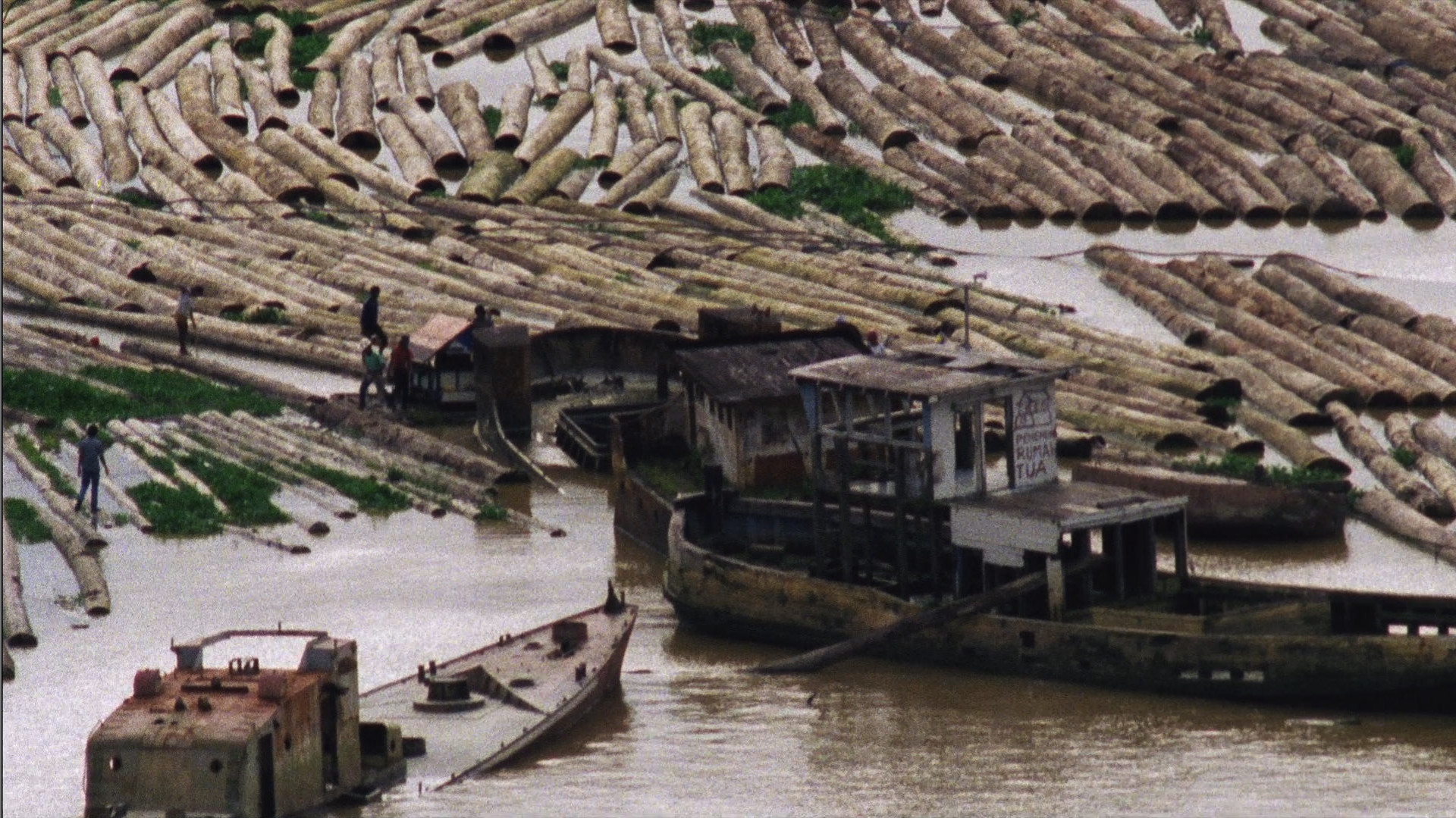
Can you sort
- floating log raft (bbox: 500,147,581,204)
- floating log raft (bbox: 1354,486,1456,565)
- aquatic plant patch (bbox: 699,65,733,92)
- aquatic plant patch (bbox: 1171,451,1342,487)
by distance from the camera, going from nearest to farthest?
1. floating log raft (bbox: 1354,486,1456,565)
2. aquatic plant patch (bbox: 1171,451,1342,487)
3. floating log raft (bbox: 500,147,581,204)
4. aquatic plant patch (bbox: 699,65,733,92)

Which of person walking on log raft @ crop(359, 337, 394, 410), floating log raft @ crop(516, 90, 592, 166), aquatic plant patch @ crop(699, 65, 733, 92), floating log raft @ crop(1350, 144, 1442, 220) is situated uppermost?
aquatic plant patch @ crop(699, 65, 733, 92)

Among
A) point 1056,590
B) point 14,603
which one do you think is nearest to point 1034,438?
point 1056,590

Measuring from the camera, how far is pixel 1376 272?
56969 millimetres

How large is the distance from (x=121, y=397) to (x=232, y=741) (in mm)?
23919

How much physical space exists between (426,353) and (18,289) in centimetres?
1393

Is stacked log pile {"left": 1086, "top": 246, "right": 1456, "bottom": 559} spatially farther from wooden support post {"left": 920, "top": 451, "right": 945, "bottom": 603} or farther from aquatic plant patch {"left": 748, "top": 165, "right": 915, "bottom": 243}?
wooden support post {"left": 920, "top": 451, "right": 945, "bottom": 603}

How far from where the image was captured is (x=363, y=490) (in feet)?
145

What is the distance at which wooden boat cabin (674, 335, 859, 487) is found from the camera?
38906mm

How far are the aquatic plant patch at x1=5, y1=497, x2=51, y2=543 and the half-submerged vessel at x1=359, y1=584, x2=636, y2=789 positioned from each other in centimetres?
848

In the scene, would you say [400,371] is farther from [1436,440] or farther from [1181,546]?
[1181,546]

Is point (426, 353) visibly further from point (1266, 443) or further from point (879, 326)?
point (1266, 443)

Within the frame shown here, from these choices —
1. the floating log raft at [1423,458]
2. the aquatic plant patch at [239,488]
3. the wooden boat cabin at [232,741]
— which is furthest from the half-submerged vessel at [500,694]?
the floating log raft at [1423,458]

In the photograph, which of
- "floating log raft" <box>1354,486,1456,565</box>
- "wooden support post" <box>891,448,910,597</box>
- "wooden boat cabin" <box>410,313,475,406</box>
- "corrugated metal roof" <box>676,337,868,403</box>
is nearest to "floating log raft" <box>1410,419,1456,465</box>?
"floating log raft" <box>1354,486,1456,565</box>

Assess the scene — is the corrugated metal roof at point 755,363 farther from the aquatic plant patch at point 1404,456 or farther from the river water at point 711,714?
the aquatic plant patch at point 1404,456
